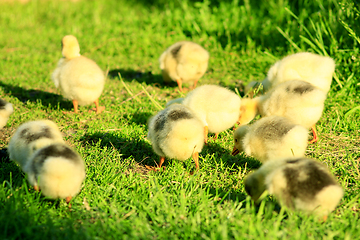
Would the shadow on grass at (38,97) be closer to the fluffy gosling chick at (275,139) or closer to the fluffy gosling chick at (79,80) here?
the fluffy gosling chick at (79,80)

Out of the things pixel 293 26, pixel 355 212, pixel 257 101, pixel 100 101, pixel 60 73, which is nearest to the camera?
pixel 355 212

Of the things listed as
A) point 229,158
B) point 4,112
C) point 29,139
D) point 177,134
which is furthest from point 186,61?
point 29,139

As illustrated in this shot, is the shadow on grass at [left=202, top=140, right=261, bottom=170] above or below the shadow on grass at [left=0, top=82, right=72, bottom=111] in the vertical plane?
below

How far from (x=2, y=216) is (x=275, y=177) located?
241 cm

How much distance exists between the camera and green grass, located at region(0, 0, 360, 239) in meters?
3.16

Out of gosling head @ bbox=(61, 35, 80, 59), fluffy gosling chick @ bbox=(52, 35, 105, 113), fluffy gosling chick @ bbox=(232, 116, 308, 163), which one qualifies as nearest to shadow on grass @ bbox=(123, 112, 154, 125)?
fluffy gosling chick @ bbox=(52, 35, 105, 113)

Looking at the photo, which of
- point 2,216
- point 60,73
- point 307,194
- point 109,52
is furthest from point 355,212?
point 109,52

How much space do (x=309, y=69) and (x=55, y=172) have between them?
12.8ft

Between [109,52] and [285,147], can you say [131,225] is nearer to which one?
[285,147]

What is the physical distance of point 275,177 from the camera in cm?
320

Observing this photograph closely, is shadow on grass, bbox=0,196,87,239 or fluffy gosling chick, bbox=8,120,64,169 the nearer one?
shadow on grass, bbox=0,196,87,239

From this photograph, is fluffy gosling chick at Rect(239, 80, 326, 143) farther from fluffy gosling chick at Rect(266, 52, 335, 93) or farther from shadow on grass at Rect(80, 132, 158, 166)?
shadow on grass at Rect(80, 132, 158, 166)

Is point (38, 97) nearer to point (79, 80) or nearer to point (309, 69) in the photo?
point (79, 80)

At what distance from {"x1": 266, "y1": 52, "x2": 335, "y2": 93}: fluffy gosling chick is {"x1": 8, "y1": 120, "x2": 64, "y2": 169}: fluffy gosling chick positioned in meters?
3.47
